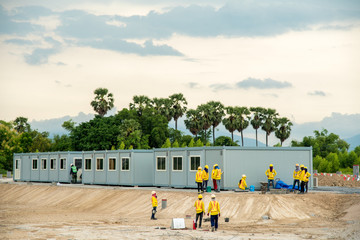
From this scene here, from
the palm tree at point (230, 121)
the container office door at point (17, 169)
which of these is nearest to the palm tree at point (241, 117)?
the palm tree at point (230, 121)

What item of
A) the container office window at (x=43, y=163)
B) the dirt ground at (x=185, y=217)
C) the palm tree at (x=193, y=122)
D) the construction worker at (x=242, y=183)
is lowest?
the dirt ground at (x=185, y=217)

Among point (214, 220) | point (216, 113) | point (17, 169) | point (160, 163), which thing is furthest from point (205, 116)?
point (214, 220)

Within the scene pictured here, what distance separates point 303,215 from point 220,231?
244 inches

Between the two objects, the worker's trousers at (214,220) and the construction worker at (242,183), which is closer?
the worker's trousers at (214,220)

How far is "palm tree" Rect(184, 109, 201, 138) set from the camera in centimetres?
8762

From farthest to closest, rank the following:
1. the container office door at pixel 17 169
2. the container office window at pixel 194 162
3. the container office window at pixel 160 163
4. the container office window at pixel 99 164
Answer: the container office door at pixel 17 169 → the container office window at pixel 99 164 → the container office window at pixel 160 163 → the container office window at pixel 194 162

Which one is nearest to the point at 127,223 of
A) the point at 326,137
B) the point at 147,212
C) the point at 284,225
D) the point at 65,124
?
the point at 147,212

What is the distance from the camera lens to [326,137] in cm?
9194

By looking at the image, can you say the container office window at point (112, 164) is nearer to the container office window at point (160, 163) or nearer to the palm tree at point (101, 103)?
the container office window at point (160, 163)

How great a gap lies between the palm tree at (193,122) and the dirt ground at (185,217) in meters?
51.9

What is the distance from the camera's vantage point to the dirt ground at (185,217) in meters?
20.5

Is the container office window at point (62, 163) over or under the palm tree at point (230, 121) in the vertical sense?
under

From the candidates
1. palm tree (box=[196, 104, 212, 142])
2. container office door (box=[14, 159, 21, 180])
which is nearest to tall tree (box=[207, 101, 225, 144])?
palm tree (box=[196, 104, 212, 142])

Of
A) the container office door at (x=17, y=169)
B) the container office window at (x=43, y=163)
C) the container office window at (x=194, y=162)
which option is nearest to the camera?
the container office window at (x=194, y=162)
